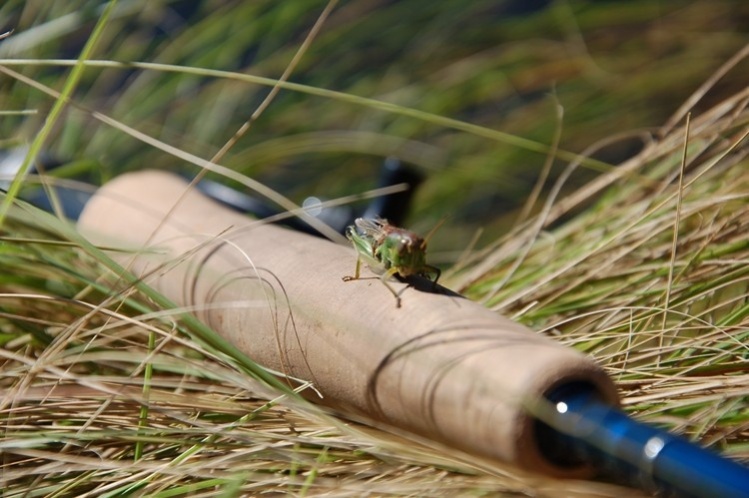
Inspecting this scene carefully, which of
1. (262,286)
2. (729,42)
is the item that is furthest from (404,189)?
(729,42)

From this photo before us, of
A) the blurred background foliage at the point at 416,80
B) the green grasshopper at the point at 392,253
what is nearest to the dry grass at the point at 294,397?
the green grasshopper at the point at 392,253

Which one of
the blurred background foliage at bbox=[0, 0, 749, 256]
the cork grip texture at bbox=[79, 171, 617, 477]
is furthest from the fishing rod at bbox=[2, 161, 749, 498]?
the blurred background foliage at bbox=[0, 0, 749, 256]

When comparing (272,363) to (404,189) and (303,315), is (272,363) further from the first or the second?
(404,189)

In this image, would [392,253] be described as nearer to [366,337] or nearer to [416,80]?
[366,337]

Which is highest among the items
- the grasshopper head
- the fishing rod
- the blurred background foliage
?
the blurred background foliage

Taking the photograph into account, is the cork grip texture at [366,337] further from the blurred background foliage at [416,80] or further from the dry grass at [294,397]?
the blurred background foliage at [416,80]

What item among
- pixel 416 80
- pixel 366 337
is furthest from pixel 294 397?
pixel 416 80

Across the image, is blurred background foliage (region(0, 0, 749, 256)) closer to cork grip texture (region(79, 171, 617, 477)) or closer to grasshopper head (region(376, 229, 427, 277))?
cork grip texture (region(79, 171, 617, 477))
